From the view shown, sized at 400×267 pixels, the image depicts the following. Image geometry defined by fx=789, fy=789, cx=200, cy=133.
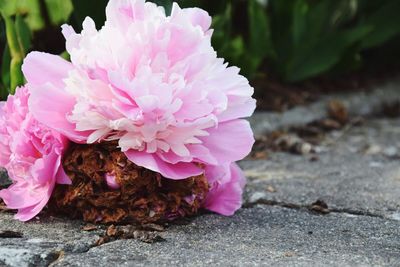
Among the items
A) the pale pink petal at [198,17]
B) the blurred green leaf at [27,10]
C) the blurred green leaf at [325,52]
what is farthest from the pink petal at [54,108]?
the blurred green leaf at [325,52]

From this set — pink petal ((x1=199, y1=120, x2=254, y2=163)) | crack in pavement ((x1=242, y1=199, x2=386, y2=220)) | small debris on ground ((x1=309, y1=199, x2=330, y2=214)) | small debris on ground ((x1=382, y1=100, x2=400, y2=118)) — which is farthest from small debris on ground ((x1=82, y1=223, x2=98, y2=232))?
small debris on ground ((x1=382, y1=100, x2=400, y2=118))

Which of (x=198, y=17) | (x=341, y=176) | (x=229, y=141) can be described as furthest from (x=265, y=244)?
(x=341, y=176)

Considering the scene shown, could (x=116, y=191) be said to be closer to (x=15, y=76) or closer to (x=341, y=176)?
(x=15, y=76)

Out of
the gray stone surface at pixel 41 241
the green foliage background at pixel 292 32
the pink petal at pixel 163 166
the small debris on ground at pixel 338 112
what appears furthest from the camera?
the small debris on ground at pixel 338 112

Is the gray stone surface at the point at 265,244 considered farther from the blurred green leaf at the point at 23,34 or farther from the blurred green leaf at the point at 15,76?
the blurred green leaf at the point at 23,34

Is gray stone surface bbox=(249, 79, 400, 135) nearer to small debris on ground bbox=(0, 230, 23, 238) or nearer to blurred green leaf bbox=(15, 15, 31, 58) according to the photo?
blurred green leaf bbox=(15, 15, 31, 58)
